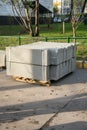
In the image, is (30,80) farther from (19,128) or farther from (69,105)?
(19,128)

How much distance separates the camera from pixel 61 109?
756 centimetres

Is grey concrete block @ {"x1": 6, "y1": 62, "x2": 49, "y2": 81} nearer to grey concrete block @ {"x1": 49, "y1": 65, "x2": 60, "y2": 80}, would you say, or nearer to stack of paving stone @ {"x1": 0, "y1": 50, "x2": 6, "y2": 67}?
grey concrete block @ {"x1": 49, "y1": 65, "x2": 60, "y2": 80}

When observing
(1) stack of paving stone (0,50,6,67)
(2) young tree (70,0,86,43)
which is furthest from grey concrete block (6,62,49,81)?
(2) young tree (70,0,86,43)

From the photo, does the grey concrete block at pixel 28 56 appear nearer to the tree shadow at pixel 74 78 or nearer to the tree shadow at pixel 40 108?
the tree shadow at pixel 74 78

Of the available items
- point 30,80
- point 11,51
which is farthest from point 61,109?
point 11,51

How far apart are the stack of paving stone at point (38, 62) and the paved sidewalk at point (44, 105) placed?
281 millimetres

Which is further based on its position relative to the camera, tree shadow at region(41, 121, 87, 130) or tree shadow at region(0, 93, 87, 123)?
tree shadow at region(0, 93, 87, 123)

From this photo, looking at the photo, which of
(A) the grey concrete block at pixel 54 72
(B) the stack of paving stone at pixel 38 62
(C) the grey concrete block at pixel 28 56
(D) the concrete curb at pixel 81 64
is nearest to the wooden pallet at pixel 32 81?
(B) the stack of paving stone at pixel 38 62

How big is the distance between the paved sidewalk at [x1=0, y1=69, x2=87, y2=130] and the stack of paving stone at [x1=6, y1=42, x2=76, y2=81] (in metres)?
0.28

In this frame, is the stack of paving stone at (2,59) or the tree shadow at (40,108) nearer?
the tree shadow at (40,108)

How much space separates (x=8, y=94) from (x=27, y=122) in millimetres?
2114

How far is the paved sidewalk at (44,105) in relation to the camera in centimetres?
665

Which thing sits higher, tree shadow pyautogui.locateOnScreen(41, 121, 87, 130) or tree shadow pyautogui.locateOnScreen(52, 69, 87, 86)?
tree shadow pyautogui.locateOnScreen(41, 121, 87, 130)

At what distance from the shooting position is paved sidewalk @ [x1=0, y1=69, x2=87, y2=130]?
665 cm
